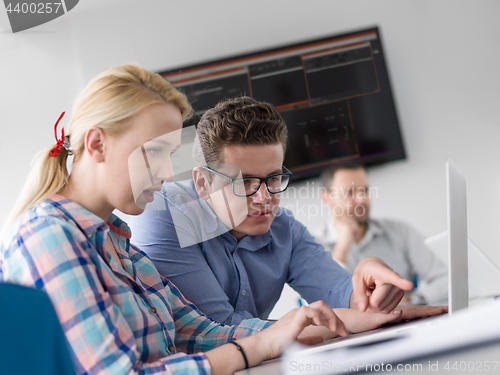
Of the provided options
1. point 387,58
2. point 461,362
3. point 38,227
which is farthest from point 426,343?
point 387,58

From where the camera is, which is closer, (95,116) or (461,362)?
(461,362)

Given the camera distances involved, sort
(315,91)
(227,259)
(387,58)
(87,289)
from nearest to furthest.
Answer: (87,289) → (227,259) → (315,91) → (387,58)

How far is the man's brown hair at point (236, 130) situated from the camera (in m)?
1.00

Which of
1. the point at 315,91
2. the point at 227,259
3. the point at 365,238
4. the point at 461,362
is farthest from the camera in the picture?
the point at 315,91

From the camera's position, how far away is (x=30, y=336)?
1.57 ft

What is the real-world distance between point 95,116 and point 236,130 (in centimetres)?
43

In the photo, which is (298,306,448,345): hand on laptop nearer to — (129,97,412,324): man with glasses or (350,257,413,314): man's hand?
(350,257,413,314): man's hand

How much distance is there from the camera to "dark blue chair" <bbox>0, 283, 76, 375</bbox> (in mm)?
463

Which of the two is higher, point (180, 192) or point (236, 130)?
point (236, 130)

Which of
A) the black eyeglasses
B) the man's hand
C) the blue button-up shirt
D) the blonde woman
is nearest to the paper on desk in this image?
the blonde woman

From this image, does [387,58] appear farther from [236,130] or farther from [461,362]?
[461,362]

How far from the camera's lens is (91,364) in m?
0.49

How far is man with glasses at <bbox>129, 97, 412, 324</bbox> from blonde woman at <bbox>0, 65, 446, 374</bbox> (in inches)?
4.2

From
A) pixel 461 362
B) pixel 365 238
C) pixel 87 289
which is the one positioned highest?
pixel 87 289
